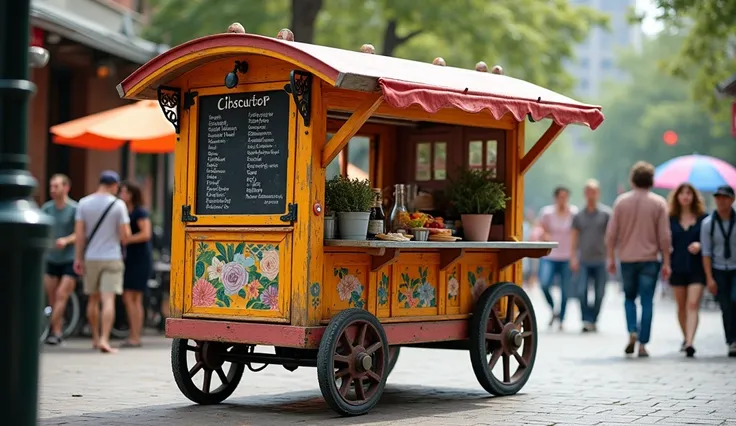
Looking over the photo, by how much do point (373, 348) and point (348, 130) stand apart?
4.82 ft

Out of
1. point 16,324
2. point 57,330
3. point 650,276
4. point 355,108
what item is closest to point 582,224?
point 650,276

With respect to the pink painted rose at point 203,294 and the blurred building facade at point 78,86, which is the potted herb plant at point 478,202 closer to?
the pink painted rose at point 203,294

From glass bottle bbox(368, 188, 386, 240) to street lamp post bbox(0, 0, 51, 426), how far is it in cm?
516

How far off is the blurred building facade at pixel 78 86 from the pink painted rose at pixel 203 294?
8277 millimetres

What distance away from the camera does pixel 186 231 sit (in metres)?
9.12

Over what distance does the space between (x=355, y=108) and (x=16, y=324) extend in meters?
5.14

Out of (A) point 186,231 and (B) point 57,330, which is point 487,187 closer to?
(A) point 186,231

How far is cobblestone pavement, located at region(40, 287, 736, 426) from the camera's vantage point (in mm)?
8258

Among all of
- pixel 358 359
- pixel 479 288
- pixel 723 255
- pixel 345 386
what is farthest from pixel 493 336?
pixel 723 255

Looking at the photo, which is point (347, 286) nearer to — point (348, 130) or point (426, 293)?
point (426, 293)

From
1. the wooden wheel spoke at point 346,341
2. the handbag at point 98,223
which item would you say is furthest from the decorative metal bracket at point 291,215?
the handbag at point 98,223

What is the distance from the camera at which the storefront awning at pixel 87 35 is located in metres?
15.1

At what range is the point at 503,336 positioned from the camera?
983 centimetres

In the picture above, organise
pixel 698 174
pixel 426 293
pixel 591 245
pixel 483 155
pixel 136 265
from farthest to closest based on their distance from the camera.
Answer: pixel 698 174, pixel 591 245, pixel 136 265, pixel 483 155, pixel 426 293
